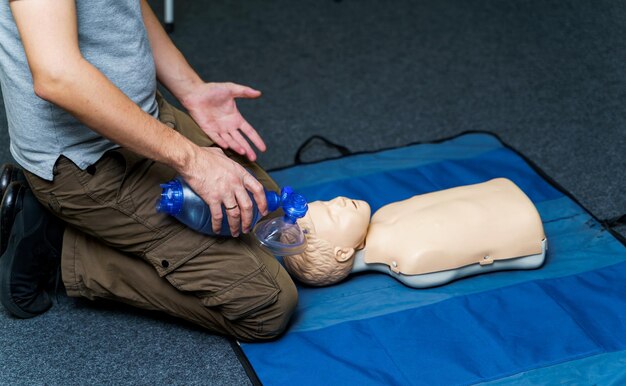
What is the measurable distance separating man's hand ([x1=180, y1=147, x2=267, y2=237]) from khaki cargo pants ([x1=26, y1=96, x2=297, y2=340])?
0.34ft

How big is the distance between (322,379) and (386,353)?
13 centimetres

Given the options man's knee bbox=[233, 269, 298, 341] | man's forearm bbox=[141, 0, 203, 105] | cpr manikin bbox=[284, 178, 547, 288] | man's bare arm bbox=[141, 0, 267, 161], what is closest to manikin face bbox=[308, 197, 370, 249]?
cpr manikin bbox=[284, 178, 547, 288]

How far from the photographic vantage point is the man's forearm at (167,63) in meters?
1.73

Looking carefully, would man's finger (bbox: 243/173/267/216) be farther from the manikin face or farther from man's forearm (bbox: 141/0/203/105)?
man's forearm (bbox: 141/0/203/105)

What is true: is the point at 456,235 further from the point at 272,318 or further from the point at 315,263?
the point at 272,318

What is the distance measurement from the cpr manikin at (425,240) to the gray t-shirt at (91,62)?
425 millimetres

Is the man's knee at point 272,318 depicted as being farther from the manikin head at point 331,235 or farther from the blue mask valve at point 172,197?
the blue mask valve at point 172,197

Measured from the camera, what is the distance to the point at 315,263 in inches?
64.5

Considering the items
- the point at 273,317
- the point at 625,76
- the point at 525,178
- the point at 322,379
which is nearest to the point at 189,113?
the point at 273,317

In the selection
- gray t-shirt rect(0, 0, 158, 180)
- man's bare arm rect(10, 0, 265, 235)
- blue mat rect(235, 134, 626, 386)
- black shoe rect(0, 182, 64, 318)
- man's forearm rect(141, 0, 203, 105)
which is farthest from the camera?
man's forearm rect(141, 0, 203, 105)

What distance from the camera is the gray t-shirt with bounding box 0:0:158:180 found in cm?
139

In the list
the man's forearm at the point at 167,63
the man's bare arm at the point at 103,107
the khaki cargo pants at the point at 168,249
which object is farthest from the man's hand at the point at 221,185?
the man's forearm at the point at 167,63

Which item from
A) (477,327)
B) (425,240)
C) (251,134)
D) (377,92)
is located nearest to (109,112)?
(251,134)

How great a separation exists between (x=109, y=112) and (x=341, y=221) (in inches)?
19.8
